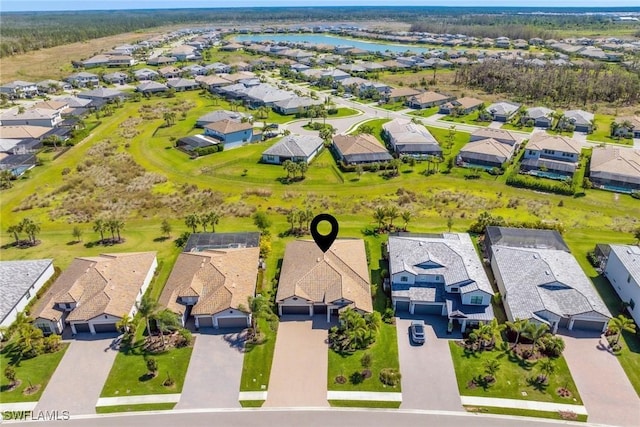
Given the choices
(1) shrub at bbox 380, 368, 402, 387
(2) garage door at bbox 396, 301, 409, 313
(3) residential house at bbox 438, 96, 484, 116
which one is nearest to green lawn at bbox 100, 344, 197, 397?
(1) shrub at bbox 380, 368, 402, 387

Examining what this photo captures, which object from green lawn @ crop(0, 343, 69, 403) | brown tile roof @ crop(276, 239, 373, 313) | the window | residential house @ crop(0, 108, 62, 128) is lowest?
green lawn @ crop(0, 343, 69, 403)

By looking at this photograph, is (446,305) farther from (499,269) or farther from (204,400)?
(204,400)

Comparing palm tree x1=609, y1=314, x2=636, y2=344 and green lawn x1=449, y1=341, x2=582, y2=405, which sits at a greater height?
palm tree x1=609, y1=314, x2=636, y2=344

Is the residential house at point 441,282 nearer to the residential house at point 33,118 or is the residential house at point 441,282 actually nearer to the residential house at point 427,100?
the residential house at point 427,100

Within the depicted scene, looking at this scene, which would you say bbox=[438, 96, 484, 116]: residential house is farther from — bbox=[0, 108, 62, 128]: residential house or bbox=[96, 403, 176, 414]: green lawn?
bbox=[96, 403, 176, 414]: green lawn

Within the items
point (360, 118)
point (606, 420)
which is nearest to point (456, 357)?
point (606, 420)

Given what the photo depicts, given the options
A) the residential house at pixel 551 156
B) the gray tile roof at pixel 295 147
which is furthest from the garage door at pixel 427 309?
the residential house at pixel 551 156
